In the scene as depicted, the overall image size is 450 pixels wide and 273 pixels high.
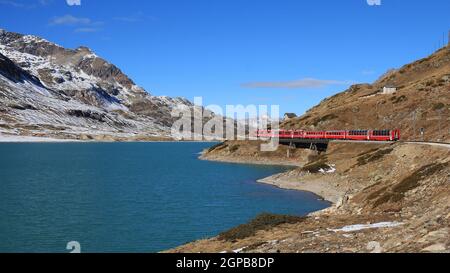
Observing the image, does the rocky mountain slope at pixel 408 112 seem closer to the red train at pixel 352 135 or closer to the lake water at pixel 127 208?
the red train at pixel 352 135

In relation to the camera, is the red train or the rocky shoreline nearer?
the rocky shoreline

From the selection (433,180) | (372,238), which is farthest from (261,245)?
(433,180)

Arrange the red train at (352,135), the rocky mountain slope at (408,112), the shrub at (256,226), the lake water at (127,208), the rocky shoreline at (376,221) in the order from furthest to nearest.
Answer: the rocky mountain slope at (408,112), the red train at (352,135), the lake water at (127,208), the shrub at (256,226), the rocky shoreline at (376,221)

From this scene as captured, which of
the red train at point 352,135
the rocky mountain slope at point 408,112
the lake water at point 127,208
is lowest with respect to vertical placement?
the lake water at point 127,208

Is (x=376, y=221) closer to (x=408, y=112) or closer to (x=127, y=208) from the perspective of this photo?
(x=127, y=208)

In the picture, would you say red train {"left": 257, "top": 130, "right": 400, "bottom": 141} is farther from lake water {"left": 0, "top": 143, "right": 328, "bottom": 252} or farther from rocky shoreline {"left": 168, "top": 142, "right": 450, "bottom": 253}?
rocky shoreline {"left": 168, "top": 142, "right": 450, "bottom": 253}

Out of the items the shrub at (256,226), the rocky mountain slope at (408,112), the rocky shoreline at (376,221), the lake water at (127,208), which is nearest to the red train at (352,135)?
the rocky mountain slope at (408,112)

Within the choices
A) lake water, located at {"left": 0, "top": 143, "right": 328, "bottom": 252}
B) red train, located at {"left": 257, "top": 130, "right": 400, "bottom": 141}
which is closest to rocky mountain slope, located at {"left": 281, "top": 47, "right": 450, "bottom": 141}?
red train, located at {"left": 257, "top": 130, "right": 400, "bottom": 141}

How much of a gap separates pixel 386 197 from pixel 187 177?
60595 millimetres

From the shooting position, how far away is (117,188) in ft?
260

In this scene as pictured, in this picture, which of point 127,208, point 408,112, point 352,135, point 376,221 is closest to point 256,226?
point 376,221

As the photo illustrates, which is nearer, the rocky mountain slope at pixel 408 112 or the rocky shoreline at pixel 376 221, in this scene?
the rocky shoreline at pixel 376 221

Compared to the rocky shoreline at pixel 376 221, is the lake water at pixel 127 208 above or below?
below

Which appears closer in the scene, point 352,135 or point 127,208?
point 127,208
